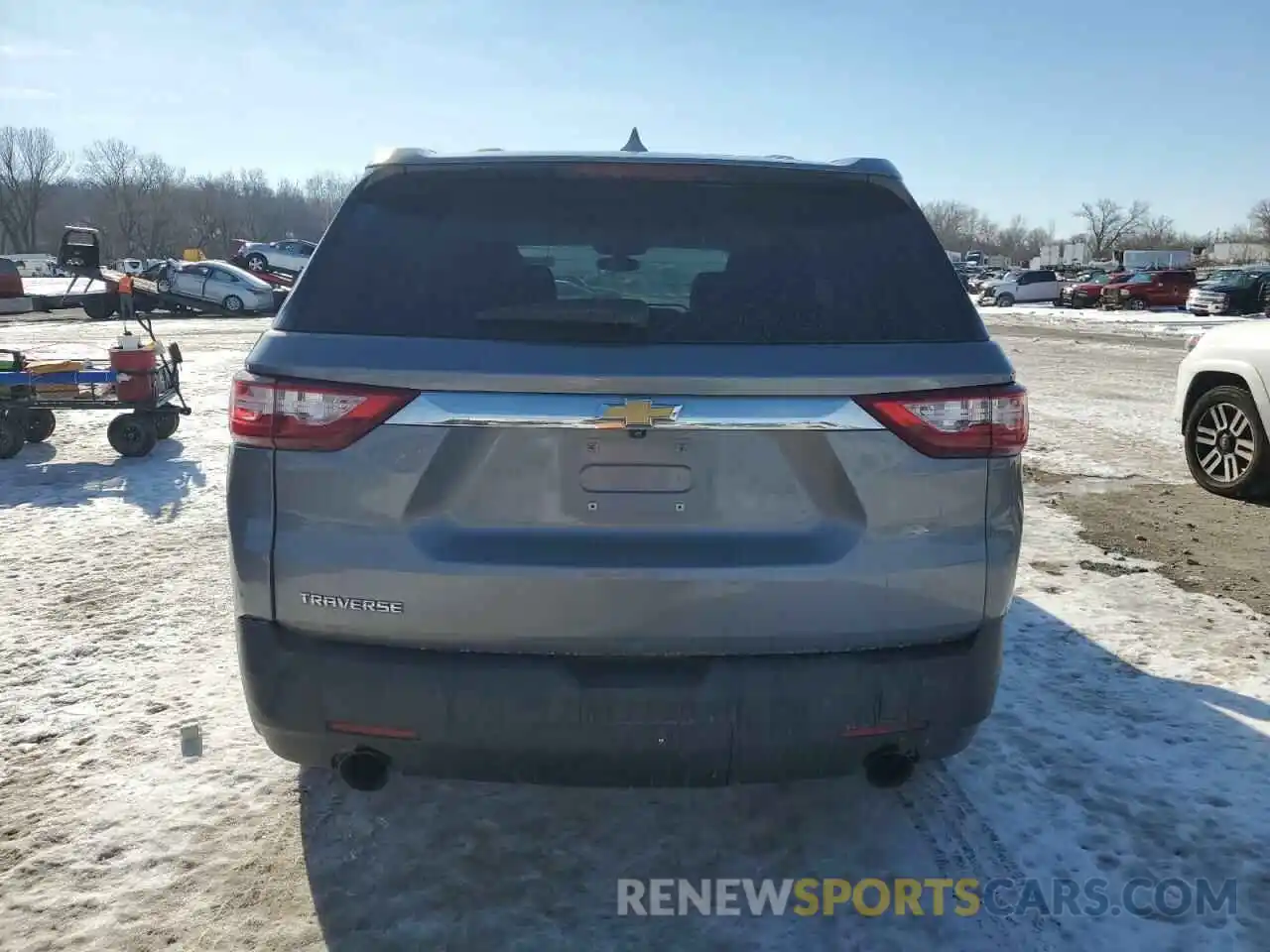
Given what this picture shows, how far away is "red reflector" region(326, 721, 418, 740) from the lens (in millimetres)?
2285

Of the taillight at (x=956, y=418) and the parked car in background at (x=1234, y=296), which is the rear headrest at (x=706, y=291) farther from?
the parked car in background at (x=1234, y=296)

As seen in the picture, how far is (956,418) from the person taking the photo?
7.53 ft

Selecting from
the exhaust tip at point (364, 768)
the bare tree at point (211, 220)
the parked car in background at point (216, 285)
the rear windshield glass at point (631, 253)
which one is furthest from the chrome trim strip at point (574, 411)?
the bare tree at point (211, 220)

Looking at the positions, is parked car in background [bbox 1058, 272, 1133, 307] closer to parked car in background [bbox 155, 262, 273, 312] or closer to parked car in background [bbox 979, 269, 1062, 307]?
parked car in background [bbox 979, 269, 1062, 307]

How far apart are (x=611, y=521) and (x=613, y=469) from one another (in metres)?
0.12

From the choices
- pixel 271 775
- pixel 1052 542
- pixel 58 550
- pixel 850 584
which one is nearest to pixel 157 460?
pixel 58 550

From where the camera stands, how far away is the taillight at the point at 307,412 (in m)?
2.20

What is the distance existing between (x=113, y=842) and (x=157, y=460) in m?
6.44

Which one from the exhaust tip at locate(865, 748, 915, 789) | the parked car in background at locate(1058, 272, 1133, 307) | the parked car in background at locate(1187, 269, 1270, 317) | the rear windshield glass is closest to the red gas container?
the rear windshield glass

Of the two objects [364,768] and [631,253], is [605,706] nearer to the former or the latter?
[364,768]

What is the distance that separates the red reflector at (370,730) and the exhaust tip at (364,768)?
2.9 inches

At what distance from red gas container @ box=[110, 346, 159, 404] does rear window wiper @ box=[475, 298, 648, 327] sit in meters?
7.45

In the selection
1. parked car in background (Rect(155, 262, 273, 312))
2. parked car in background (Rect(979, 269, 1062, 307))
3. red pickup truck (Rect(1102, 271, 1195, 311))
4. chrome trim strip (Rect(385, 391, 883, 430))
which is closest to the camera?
chrome trim strip (Rect(385, 391, 883, 430))

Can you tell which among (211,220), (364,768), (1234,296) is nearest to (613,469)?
(364,768)
